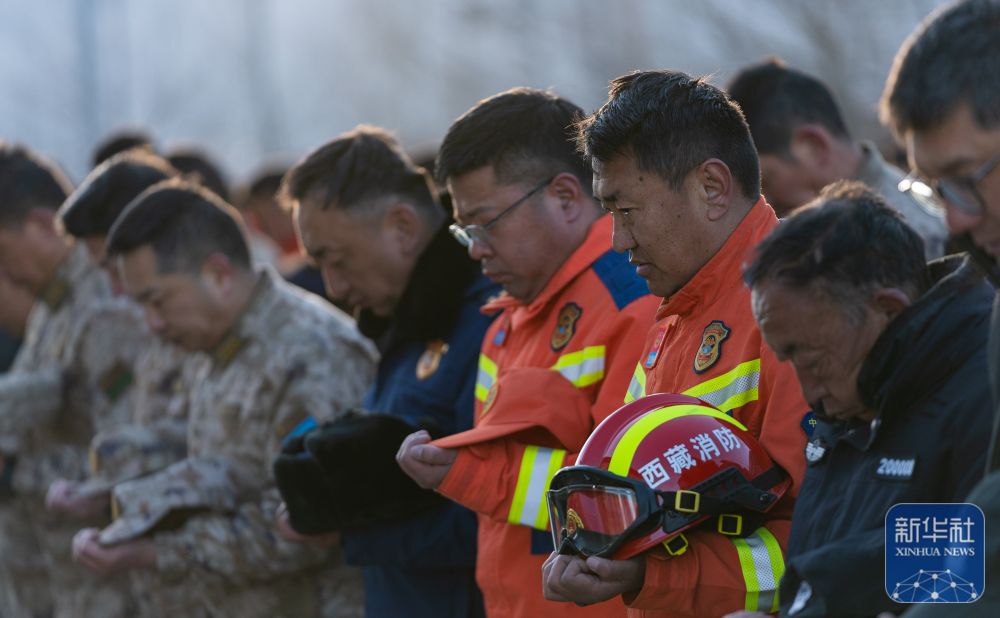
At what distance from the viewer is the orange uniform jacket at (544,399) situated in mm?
3557

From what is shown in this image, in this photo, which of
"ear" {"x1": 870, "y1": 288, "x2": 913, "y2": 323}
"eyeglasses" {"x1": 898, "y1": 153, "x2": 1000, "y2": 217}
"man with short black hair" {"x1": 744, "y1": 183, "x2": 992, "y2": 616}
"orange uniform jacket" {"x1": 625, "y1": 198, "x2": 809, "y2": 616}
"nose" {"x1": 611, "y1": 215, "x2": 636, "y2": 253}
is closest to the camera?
"man with short black hair" {"x1": 744, "y1": 183, "x2": 992, "y2": 616}

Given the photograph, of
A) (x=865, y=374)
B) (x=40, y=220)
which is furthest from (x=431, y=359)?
(x=40, y=220)

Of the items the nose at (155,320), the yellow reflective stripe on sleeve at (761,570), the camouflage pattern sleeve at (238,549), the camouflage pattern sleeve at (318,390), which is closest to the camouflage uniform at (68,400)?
the nose at (155,320)

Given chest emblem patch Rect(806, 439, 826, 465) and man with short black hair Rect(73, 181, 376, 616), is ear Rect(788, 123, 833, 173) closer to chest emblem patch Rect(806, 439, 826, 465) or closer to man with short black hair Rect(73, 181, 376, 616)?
man with short black hair Rect(73, 181, 376, 616)

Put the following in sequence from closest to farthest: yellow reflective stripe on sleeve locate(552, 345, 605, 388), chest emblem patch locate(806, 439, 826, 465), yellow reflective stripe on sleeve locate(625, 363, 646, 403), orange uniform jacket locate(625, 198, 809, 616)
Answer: chest emblem patch locate(806, 439, 826, 465) < orange uniform jacket locate(625, 198, 809, 616) < yellow reflective stripe on sleeve locate(625, 363, 646, 403) < yellow reflective stripe on sleeve locate(552, 345, 605, 388)

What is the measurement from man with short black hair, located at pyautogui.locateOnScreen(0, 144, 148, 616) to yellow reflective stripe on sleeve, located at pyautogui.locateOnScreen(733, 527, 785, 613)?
3.89 meters

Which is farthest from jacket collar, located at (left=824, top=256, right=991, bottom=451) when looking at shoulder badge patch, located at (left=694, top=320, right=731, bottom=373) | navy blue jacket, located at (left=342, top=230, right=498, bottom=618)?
navy blue jacket, located at (left=342, top=230, right=498, bottom=618)

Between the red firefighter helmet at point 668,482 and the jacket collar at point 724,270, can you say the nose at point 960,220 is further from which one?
the red firefighter helmet at point 668,482

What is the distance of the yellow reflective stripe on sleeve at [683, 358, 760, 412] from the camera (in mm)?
3029

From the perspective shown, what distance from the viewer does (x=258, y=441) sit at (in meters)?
5.18

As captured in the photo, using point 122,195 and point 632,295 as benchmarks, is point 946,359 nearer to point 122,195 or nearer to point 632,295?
point 632,295

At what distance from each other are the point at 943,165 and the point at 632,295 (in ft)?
3.07

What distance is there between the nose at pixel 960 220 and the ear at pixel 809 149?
7.20 ft

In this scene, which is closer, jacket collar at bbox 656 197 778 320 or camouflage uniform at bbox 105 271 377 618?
jacket collar at bbox 656 197 778 320
